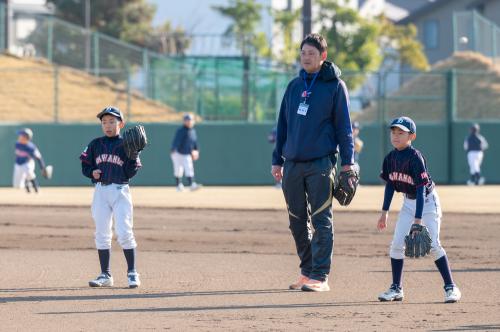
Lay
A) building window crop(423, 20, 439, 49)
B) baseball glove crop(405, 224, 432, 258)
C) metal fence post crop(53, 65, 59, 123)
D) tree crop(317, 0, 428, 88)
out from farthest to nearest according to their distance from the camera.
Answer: building window crop(423, 20, 439, 49)
tree crop(317, 0, 428, 88)
metal fence post crop(53, 65, 59, 123)
baseball glove crop(405, 224, 432, 258)

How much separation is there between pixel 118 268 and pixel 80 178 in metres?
19.6

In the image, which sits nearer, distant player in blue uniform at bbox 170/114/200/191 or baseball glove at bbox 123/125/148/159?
baseball glove at bbox 123/125/148/159

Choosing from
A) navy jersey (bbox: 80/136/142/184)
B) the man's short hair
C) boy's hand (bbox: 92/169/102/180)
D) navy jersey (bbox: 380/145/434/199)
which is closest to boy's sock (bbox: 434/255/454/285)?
navy jersey (bbox: 380/145/434/199)

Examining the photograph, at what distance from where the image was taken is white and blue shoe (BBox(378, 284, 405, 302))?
9008 millimetres

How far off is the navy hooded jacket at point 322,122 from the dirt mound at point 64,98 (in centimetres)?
2185

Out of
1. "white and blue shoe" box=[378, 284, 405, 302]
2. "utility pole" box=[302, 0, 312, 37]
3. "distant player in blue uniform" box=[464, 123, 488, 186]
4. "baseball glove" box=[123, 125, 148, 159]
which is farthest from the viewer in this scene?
"distant player in blue uniform" box=[464, 123, 488, 186]

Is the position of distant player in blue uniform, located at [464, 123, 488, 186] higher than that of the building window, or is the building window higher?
the building window

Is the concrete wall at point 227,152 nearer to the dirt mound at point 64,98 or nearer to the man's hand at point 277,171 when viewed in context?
the dirt mound at point 64,98

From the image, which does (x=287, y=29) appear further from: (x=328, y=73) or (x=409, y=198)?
(x=409, y=198)

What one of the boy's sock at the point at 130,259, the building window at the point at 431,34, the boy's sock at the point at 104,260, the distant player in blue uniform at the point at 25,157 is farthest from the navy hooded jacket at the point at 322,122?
the building window at the point at 431,34

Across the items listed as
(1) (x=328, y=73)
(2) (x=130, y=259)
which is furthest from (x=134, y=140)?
(1) (x=328, y=73)

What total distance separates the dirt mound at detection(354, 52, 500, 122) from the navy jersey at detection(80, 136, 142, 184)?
23.1m

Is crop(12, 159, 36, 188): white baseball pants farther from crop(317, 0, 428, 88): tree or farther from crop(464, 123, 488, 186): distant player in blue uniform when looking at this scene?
crop(317, 0, 428, 88): tree

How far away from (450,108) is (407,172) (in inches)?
970
